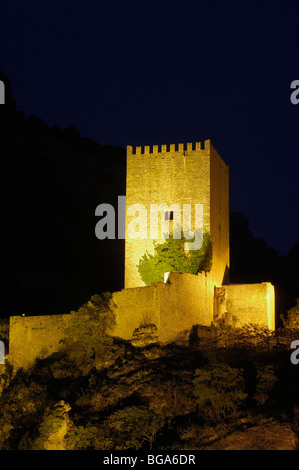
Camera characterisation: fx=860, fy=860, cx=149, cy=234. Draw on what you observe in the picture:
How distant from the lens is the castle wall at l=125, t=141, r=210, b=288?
3638 centimetres

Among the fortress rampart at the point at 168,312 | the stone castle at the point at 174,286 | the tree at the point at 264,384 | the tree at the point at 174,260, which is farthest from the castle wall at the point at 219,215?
the tree at the point at 264,384

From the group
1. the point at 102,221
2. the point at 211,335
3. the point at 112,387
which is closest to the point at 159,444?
the point at 112,387

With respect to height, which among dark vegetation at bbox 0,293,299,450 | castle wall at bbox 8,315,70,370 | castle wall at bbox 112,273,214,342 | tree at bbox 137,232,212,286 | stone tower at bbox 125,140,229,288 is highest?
stone tower at bbox 125,140,229,288

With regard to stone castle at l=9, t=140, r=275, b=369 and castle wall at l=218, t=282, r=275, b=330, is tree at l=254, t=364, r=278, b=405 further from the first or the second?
castle wall at l=218, t=282, r=275, b=330

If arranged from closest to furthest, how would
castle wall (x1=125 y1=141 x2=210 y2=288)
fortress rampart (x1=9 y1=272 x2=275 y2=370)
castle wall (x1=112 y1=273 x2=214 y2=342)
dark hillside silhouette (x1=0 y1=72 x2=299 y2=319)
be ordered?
castle wall (x1=112 y1=273 x2=214 y2=342) → fortress rampart (x1=9 y1=272 x2=275 y2=370) → castle wall (x1=125 y1=141 x2=210 y2=288) → dark hillside silhouette (x1=0 y1=72 x2=299 y2=319)

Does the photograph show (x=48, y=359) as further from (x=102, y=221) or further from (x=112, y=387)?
(x=102, y=221)

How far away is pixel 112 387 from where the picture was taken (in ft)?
98.1

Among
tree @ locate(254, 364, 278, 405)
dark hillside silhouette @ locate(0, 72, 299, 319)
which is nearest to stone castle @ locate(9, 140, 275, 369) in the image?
tree @ locate(254, 364, 278, 405)

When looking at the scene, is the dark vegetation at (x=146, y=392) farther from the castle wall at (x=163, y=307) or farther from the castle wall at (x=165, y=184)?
the castle wall at (x=165, y=184)

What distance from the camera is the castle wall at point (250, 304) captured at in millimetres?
35250

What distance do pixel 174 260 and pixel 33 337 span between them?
653 centimetres

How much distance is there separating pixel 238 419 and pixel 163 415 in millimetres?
2662

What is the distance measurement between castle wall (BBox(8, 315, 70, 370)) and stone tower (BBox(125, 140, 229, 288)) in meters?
4.45
